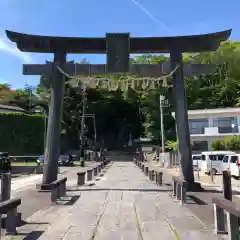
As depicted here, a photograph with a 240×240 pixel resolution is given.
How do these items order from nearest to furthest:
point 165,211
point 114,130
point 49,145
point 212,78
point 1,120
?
point 165,211, point 49,145, point 1,120, point 212,78, point 114,130

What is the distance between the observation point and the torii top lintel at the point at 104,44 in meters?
15.2

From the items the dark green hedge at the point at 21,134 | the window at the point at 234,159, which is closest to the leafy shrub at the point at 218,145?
the window at the point at 234,159

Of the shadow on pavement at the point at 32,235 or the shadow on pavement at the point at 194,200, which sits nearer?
the shadow on pavement at the point at 32,235

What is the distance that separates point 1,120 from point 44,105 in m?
12.0

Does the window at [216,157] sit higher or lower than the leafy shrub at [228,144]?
lower

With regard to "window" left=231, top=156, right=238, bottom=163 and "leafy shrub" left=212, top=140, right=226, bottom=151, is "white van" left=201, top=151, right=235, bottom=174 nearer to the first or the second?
"window" left=231, top=156, right=238, bottom=163

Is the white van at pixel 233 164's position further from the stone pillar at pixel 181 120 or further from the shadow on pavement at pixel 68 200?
the shadow on pavement at pixel 68 200

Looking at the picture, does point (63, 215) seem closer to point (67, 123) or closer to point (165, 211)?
point (165, 211)

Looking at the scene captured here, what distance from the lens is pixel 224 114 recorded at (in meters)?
47.2

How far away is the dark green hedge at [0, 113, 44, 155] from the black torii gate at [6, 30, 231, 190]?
46.3 metres

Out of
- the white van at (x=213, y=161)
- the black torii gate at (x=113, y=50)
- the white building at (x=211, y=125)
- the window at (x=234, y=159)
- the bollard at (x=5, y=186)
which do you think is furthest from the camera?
the white building at (x=211, y=125)

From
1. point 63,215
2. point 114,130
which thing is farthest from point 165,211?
point 114,130

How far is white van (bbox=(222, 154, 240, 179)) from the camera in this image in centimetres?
2228

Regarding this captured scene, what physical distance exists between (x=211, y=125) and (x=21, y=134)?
33.7m
